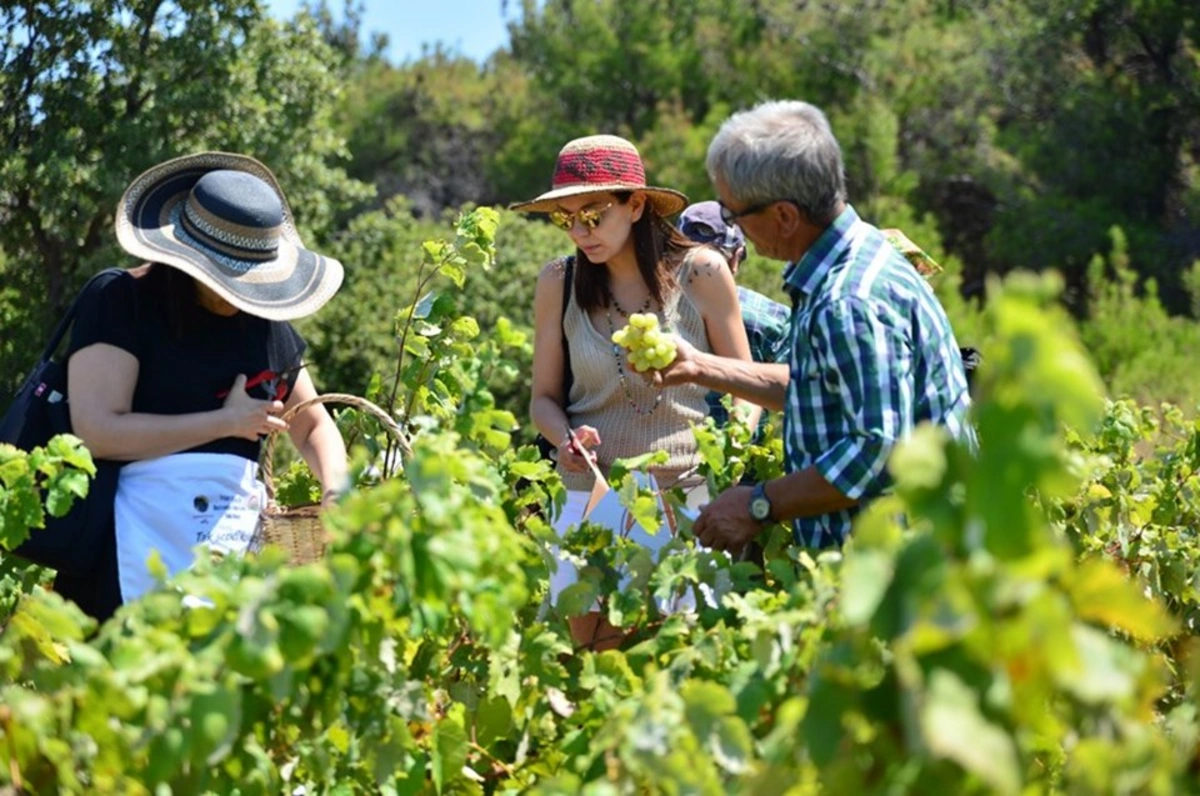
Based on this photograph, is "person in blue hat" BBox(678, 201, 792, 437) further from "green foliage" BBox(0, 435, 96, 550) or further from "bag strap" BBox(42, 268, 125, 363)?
"green foliage" BBox(0, 435, 96, 550)

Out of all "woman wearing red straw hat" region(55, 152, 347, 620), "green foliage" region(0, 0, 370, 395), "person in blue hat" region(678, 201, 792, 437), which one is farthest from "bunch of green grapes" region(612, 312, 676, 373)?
"green foliage" region(0, 0, 370, 395)

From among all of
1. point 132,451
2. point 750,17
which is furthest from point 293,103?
point 750,17

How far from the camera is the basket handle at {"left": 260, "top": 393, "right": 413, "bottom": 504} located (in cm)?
291

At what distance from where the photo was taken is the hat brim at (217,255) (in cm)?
310

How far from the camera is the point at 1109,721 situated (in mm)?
1555

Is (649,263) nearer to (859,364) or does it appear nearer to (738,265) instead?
(738,265)

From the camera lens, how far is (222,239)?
10.4 ft

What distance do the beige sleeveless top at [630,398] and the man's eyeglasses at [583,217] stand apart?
19 centimetres

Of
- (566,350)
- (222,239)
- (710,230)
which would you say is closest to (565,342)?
(566,350)

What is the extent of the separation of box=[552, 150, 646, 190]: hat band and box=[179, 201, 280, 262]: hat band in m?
0.78

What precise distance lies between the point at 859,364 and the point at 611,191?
123 centimetres

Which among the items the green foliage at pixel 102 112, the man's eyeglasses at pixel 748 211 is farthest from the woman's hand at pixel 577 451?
the green foliage at pixel 102 112

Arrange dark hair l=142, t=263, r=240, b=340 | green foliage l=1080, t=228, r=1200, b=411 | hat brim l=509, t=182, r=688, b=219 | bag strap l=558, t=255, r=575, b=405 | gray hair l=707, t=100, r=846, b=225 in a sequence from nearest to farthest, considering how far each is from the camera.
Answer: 1. gray hair l=707, t=100, r=846, b=225
2. dark hair l=142, t=263, r=240, b=340
3. hat brim l=509, t=182, r=688, b=219
4. bag strap l=558, t=255, r=575, b=405
5. green foliage l=1080, t=228, r=1200, b=411

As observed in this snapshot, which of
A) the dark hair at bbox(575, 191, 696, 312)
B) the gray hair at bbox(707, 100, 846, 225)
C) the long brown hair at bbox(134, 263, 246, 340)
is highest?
the gray hair at bbox(707, 100, 846, 225)
